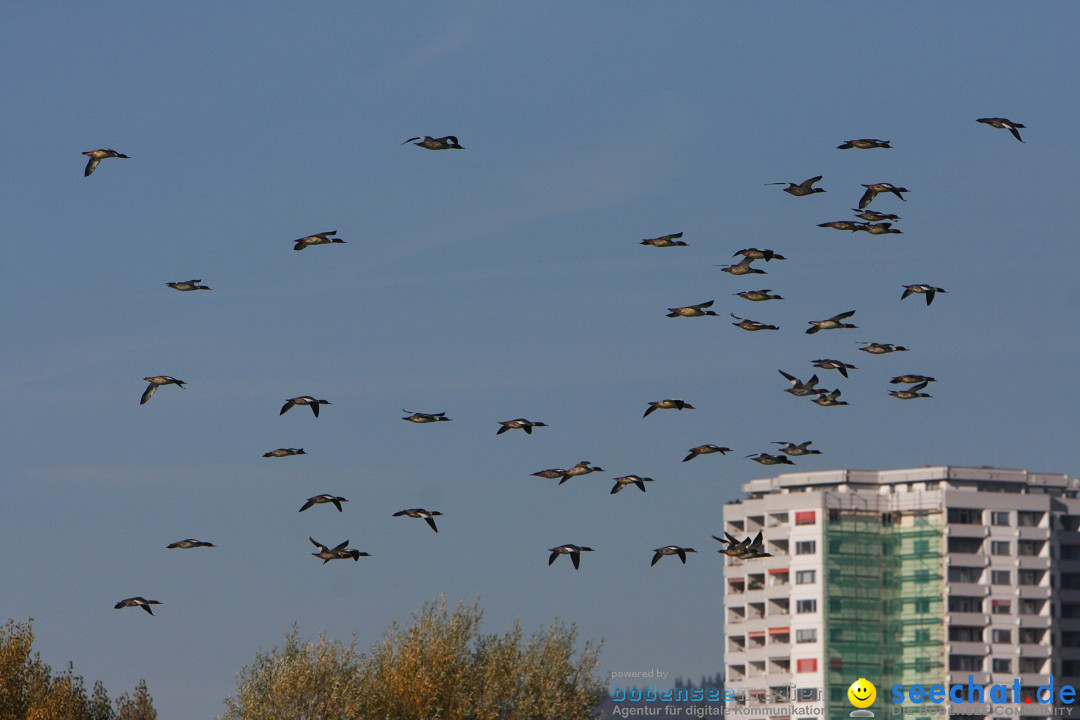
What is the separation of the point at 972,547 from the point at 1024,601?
748 cm

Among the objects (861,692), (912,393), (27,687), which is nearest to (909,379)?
(912,393)

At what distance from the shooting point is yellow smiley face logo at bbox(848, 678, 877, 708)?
195 metres

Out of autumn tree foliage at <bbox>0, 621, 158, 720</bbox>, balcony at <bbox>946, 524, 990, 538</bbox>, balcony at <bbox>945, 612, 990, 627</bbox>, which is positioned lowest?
autumn tree foliage at <bbox>0, 621, 158, 720</bbox>

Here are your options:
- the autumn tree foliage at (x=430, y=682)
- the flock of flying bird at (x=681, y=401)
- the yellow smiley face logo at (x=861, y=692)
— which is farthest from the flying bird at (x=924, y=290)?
the yellow smiley face logo at (x=861, y=692)

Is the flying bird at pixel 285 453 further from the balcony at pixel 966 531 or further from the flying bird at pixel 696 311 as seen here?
the balcony at pixel 966 531

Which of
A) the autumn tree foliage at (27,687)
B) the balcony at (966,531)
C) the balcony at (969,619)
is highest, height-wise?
the balcony at (966,531)

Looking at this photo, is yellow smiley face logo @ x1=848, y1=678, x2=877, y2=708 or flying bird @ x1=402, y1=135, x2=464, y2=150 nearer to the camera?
flying bird @ x1=402, y1=135, x2=464, y2=150

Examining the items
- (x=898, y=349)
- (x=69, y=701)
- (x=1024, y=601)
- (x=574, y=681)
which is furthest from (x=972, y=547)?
(x=898, y=349)

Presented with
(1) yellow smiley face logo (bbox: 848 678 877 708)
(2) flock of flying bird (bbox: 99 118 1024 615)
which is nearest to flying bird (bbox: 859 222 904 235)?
(2) flock of flying bird (bbox: 99 118 1024 615)

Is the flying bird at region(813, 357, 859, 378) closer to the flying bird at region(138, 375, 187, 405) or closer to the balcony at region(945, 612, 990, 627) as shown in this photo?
Answer: the flying bird at region(138, 375, 187, 405)

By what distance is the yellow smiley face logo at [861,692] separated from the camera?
639ft

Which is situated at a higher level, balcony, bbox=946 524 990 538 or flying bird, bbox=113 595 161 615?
balcony, bbox=946 524 990 538

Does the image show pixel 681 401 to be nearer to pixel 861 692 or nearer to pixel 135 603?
pixel 135 603

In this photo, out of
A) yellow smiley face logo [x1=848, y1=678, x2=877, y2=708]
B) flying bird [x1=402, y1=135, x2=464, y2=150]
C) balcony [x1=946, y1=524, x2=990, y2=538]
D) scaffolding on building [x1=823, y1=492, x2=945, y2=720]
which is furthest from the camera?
balcony [x1=946, y1=524, x2=990, y2=538]
